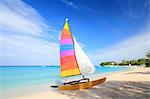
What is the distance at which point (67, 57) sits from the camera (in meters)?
8.09

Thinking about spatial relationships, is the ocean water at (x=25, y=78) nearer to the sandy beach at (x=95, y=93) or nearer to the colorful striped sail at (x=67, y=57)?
the sandy beach at (x=95, y=93)

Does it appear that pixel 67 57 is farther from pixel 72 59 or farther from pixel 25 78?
pixel 25 78

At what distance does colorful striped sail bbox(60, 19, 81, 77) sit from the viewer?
8047mm

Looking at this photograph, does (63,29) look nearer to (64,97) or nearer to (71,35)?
(71,35)

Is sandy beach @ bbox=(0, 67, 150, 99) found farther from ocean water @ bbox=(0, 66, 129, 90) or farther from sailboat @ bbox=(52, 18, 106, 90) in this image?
ocean water @ bbox=(0, 66, 129, 90)

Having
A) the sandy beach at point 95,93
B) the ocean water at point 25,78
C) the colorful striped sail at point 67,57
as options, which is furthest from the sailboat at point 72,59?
the ocean water at point 25,78

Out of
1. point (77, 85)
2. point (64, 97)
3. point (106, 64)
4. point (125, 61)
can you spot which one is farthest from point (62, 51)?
point (106, 64)

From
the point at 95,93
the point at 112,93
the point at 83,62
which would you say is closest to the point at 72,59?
the point at 83,62

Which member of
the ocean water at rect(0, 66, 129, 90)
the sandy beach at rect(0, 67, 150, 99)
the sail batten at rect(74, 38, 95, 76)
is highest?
the sail batten at rect(74, 38, 95, 76)

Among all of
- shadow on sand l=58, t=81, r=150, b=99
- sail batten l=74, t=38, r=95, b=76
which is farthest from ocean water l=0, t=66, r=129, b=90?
shadow on sand l=58, t=81, r=150, b=99

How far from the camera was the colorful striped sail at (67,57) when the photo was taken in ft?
26.4

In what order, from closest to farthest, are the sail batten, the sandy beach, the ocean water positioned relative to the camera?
the sandy beach, the sail batten, the ocean water

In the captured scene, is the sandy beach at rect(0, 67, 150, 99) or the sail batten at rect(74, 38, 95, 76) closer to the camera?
the sandy beach at rect(0, 67, 150, 99)

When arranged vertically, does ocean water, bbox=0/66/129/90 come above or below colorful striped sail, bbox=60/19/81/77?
below
